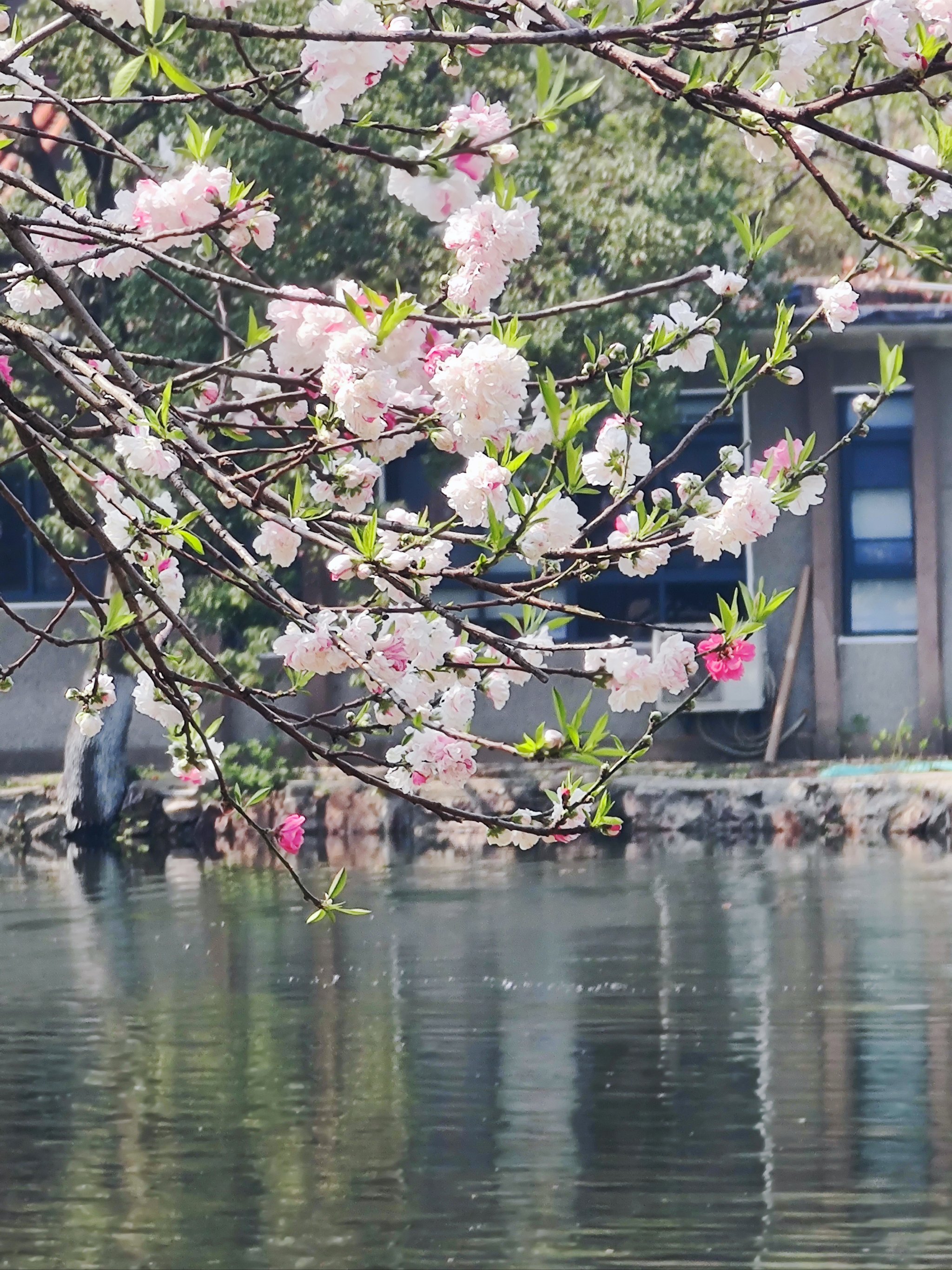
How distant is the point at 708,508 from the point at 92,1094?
499cm

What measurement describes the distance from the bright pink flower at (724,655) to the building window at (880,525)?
15.5 m

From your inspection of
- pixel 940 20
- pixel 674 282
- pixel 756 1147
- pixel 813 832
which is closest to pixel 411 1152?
pixel 756 1147

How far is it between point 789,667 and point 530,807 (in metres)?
2.77

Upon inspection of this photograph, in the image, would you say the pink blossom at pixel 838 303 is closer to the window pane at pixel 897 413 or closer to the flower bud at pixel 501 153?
the flower bud at pixel 501 153

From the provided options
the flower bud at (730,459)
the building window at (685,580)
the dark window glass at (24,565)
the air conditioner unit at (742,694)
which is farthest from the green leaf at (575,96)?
the dark window glass at (24,565)

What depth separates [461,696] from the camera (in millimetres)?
4820

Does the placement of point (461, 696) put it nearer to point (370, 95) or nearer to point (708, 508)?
point (708, 508)

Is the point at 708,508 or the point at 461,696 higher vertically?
the point at 708,508

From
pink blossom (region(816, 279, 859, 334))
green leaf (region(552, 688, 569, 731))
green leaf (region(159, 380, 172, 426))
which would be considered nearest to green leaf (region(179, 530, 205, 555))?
green leaf (region(159, 380, 172, 426))

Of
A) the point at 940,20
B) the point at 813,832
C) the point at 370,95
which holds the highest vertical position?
the point at 370,95

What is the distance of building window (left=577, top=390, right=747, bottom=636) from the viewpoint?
19812mm

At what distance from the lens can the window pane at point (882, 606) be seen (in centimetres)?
1958

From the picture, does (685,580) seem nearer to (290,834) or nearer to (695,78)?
(290,834)

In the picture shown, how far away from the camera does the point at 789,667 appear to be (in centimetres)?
1903
